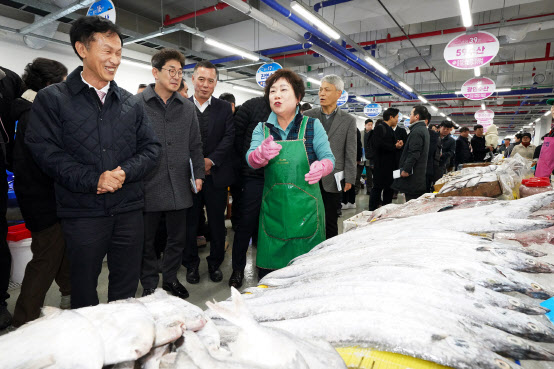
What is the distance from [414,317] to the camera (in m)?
0.72

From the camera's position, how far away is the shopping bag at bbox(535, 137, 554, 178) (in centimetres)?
355

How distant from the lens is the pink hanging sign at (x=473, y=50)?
234 inches

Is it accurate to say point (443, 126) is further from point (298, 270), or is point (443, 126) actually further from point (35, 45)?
point (35, 45)

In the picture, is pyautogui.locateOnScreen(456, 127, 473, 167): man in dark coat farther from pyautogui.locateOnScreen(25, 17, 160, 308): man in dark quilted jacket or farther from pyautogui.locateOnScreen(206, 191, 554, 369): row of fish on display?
pyautogui.locateOnScreen(25, 17, 160, 308): man in dark quilted jacket

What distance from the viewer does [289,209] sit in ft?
6.67

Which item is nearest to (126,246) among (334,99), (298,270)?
(298,270)

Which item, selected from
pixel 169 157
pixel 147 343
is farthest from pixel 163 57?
pixel 147 343

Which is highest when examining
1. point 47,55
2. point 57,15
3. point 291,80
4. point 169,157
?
point 57,15

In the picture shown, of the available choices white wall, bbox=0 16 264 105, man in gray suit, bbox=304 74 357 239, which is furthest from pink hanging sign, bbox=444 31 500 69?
white wall, bbox=0 16 264 105

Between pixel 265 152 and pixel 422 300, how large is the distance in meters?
1.23

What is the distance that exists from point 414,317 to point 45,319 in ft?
2.39

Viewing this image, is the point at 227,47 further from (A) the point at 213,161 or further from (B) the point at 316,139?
(B) the point at 316,139

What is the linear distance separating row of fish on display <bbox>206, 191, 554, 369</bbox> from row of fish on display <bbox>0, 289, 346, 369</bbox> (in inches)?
3.2

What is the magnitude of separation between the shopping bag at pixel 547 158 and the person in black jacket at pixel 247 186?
10.6 ft
